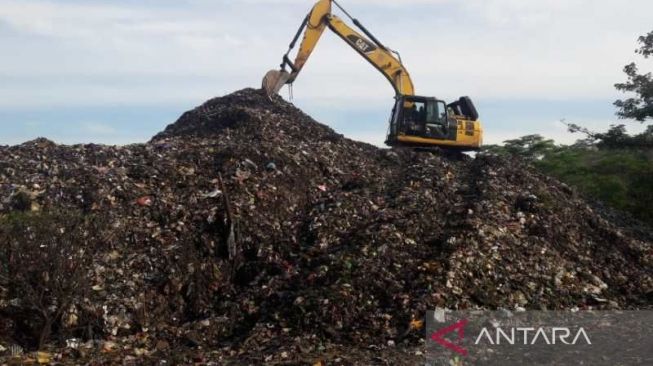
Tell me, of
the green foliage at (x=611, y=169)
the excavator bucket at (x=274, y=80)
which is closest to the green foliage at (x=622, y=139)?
the green foliage at (x=611, y=169)

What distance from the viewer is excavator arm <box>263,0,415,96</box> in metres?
14.8

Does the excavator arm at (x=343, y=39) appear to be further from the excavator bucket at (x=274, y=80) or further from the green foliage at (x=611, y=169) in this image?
the green foliage at (x=611, y=169)

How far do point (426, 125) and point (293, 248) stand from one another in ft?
21.0

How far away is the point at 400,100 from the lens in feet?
47.1

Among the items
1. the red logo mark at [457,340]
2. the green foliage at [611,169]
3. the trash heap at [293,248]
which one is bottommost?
the red logo mark at [457,340]

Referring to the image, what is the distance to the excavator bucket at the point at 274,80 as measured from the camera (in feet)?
49.5

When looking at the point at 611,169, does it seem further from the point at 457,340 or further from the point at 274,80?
the point at 457,340

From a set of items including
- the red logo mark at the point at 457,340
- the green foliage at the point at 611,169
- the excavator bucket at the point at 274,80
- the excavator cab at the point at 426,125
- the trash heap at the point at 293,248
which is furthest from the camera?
the green foliage at the point at 611,169

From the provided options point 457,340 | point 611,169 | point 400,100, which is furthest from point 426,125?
point 457,340

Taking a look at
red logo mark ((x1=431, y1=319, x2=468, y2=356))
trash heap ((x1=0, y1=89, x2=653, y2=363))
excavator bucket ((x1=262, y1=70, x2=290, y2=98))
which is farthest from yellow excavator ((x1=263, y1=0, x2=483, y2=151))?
red logo mark ((x1=431, y1=319, x2=468, y2=356))

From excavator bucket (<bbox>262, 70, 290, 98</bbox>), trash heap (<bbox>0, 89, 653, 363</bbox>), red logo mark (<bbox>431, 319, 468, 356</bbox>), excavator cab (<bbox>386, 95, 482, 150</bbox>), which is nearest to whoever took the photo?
red logo mark (<bbox>431, 319, 468, 356</bbox>)

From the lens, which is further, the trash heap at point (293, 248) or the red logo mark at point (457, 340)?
the trash heap at point (293, 248)

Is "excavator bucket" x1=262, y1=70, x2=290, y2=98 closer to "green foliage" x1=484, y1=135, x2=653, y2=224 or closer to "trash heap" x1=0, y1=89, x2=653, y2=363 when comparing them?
"trash heap" x1=0, y1=89, x2=653, y2=363

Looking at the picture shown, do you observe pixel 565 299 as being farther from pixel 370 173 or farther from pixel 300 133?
pixel 300 133
